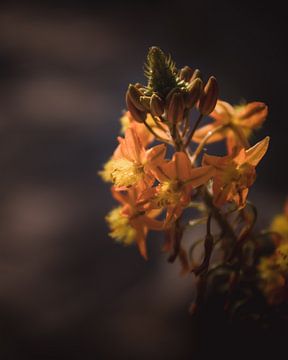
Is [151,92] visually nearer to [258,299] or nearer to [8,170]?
[258,299]

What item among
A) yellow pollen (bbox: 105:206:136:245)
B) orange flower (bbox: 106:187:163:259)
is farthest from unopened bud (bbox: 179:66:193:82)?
yellow pollen (bbox: 105:206:136:245)

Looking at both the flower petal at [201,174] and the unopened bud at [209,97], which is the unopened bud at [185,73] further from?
the flower petal at [201,174]

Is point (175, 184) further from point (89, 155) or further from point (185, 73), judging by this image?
point (89, 155)

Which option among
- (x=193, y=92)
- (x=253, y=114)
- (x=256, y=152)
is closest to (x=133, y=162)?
(x=193, y=92)

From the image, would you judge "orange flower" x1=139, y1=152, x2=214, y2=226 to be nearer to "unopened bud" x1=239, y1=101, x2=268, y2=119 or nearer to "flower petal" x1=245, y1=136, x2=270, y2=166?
"flower petal" x1=245, y1=136, x2=270, y2=166

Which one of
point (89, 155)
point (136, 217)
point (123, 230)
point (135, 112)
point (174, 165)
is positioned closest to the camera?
point (174, 165)
